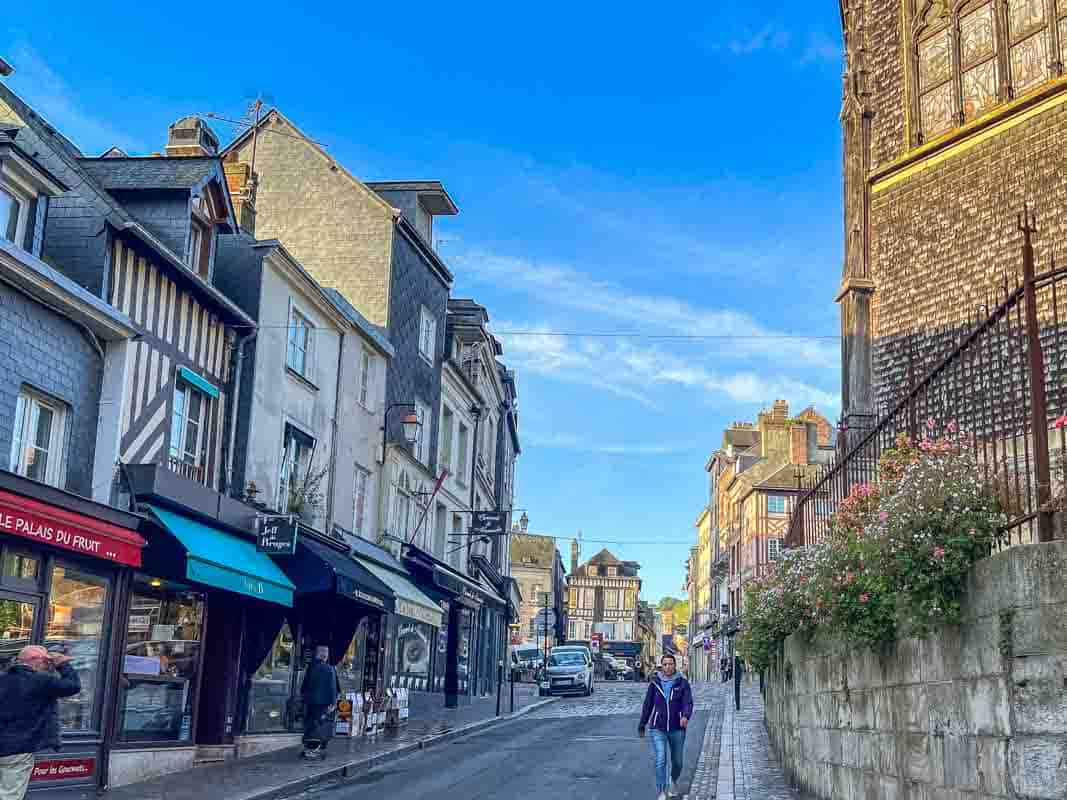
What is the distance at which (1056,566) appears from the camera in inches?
218

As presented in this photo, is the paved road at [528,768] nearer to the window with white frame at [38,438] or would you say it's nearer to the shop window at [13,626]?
the shop window at [13,626]

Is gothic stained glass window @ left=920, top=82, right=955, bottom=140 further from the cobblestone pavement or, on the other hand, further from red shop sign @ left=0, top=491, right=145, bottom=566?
red shop sign @ left=0, top=491, right=145, bottom=566

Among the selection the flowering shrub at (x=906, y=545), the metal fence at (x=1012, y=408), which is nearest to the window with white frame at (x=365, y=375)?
the metal fence at (x=1012, y=408)

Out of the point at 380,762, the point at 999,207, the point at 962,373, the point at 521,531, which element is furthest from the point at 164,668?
the point at 521,531

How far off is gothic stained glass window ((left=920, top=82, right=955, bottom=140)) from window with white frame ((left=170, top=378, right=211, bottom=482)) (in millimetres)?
15179

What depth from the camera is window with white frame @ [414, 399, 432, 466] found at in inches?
1077

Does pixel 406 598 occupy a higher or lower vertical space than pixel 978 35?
lower

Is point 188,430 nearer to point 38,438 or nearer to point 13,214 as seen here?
point 38,438

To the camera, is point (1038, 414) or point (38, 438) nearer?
point (1038, 414)

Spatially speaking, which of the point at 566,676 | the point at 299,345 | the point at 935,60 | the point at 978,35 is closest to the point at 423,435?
the point at 299,345

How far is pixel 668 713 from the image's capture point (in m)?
13.0

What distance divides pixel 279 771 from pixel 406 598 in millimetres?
6202

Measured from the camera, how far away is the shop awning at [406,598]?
20.8 m

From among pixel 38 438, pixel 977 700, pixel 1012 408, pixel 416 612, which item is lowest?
pixel 977 700
